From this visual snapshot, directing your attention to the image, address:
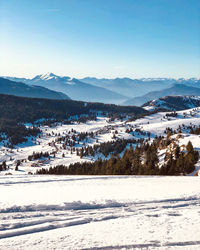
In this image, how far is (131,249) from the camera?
7.79m

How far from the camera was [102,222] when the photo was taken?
10203mm

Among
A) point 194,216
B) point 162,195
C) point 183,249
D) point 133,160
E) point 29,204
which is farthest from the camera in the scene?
point 133,160

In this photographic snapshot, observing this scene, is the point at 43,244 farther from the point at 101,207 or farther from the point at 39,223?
the point at 101,207

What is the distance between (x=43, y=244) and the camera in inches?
319

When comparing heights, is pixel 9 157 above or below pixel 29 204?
below

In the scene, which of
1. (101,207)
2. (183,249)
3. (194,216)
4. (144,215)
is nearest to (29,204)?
(101,207)

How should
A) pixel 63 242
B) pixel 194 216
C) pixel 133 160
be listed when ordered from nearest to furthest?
pixel 63 242 < pixel 194 216 < pixel 133 160

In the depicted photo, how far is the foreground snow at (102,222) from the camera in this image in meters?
8.21

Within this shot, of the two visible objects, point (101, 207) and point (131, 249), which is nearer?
point (131, 249)

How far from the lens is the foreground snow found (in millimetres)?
8211

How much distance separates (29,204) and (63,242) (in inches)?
215

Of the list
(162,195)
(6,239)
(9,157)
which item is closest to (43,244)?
(6,239)

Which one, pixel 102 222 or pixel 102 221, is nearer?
pixel 102 222

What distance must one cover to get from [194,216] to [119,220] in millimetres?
4629
